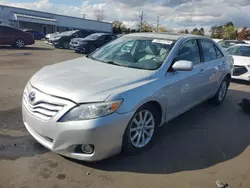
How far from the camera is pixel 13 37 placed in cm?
1645

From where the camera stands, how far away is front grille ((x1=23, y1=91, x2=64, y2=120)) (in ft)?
9.06

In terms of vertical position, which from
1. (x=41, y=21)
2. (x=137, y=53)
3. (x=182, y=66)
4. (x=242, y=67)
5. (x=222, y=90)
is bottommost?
(x=222, y=90)

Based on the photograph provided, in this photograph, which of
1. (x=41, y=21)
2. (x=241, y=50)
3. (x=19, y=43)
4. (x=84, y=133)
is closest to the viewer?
(x=84, y=133)

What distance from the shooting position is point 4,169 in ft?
9.28

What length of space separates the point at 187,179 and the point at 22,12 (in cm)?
4752

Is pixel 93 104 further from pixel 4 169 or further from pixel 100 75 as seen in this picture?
pixel 4 169

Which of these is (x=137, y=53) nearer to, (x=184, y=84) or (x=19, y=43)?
(x=184, y=84)

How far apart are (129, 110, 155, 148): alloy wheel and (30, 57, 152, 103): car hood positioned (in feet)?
1.48

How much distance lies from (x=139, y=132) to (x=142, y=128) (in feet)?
0.23

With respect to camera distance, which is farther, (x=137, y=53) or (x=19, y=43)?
(x=19, y=43)

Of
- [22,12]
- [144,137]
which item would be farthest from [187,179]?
[22,12]

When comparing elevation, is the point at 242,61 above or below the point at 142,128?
above

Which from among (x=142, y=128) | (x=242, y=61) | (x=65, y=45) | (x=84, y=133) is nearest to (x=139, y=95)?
(x=142, y=128)

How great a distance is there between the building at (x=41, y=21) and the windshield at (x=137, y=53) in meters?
40.9
